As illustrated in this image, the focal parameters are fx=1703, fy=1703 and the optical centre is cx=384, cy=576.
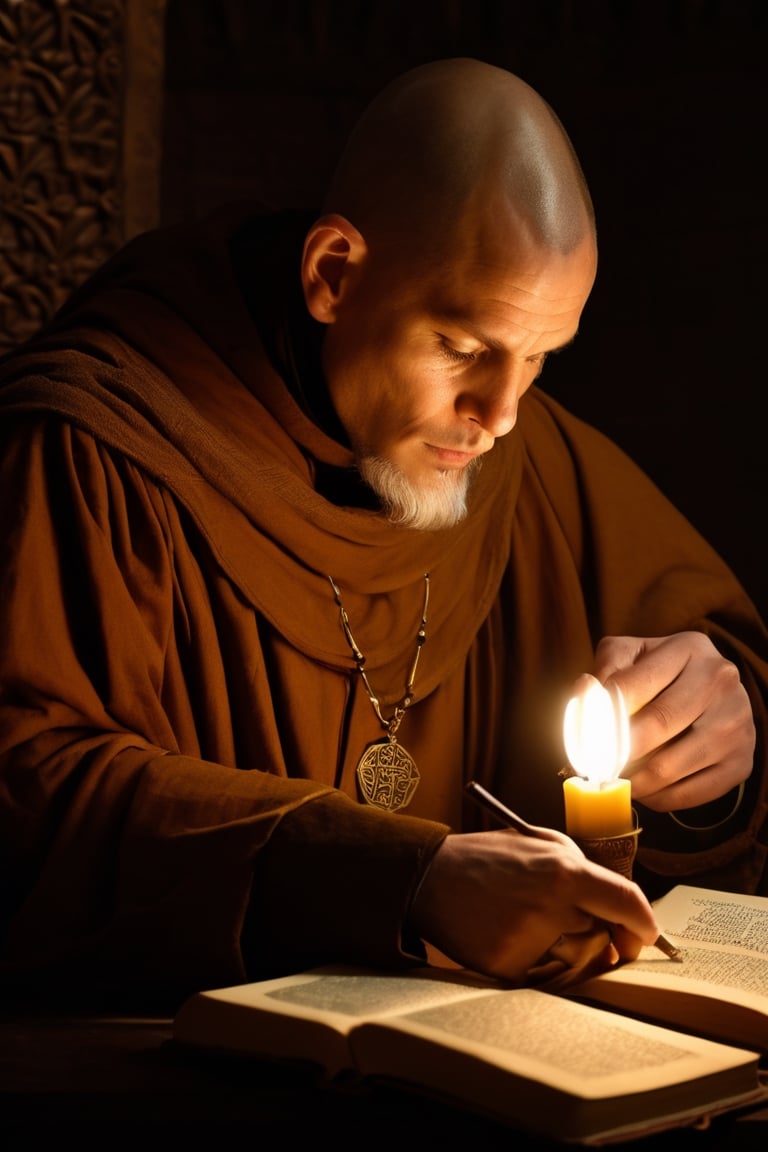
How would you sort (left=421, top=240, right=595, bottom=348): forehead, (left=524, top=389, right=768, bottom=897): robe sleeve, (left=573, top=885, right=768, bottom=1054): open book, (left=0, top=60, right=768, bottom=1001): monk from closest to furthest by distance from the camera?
(left=573, top=885, right=768, bottom=1054): open book, (left=0, top=60, right=768, bottom=1001): monk, (left=421, top=240, right=595, bottom=348): forehead, (left=524, top=389, right=768, bottom=897): robe sleeve

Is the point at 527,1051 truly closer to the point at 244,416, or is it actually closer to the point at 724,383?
the point at 244,416

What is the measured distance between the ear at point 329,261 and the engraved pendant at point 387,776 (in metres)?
0.73

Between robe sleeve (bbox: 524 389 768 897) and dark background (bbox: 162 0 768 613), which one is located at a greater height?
dark background (bbox: 162 0 768 613)

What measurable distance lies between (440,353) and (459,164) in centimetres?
29

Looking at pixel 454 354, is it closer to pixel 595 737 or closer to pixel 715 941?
pixel 595 737

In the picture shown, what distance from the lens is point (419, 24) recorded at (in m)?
4.23

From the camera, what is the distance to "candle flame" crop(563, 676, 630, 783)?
211cm

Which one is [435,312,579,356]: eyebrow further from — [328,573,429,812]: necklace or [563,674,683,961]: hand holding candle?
[563,674,683,961]: hand holding candle

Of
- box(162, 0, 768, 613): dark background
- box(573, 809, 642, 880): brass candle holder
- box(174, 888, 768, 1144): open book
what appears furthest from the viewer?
box(162, 0, 768, 613): dark background

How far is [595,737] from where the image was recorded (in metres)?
2.13

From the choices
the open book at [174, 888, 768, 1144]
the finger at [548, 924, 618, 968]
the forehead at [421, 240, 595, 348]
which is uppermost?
the forehead at [421, 240, 595, 348]

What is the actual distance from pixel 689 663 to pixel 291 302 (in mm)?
930

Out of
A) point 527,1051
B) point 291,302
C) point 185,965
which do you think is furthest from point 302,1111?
point 291,302

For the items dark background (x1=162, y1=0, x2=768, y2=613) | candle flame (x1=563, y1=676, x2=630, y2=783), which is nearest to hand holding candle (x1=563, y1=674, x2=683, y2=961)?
candle flame (x1=563, y1=676, x2=630, y2=783)
